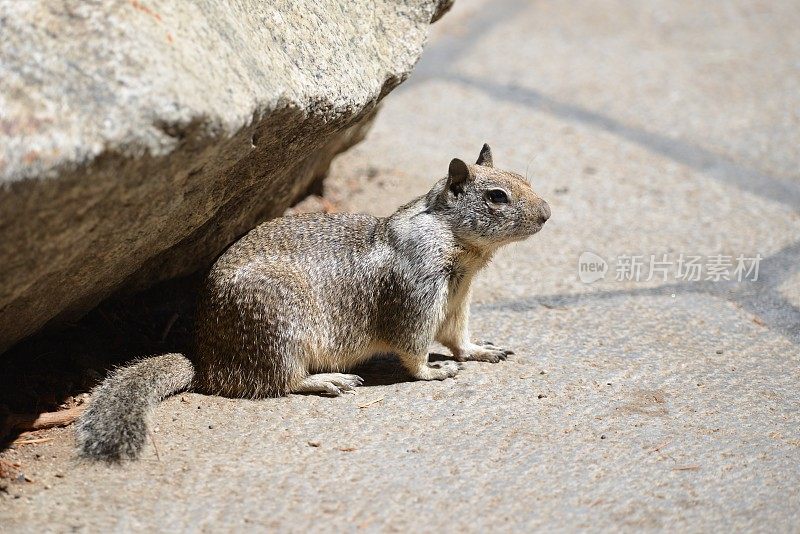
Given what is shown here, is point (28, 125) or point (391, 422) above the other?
point (28, 125)

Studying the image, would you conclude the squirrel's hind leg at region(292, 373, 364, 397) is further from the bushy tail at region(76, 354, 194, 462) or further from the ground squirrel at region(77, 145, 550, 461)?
the bushy tail at region(76, 354, 194, 462)

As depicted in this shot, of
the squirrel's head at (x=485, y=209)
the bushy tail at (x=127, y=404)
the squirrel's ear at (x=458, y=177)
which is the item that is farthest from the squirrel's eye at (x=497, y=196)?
the bushy tail at (x=127, y=404)

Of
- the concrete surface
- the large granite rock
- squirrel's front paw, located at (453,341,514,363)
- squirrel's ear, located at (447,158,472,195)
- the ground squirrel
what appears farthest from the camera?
squirrel's front paw, located at (453,341,514,363)

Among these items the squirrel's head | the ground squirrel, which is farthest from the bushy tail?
the squirrel's head

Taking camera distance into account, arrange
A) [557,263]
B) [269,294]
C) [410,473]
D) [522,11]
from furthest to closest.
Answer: [522,11]
[557,263]
[269,294]
[410,473]

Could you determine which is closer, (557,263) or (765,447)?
(765,447)

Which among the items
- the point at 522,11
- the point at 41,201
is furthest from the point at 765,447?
the point at 522,11

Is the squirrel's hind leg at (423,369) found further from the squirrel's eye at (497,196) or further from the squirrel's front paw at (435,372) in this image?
the squirrel's eye at (497,196)

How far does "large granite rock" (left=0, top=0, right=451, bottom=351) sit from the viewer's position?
3125 mm

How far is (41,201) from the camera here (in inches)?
124

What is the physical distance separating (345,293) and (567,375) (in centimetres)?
123

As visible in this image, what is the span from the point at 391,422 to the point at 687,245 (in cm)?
329

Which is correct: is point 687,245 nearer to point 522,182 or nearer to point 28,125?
point 522,182

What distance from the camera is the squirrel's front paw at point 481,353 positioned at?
16.7 ft
